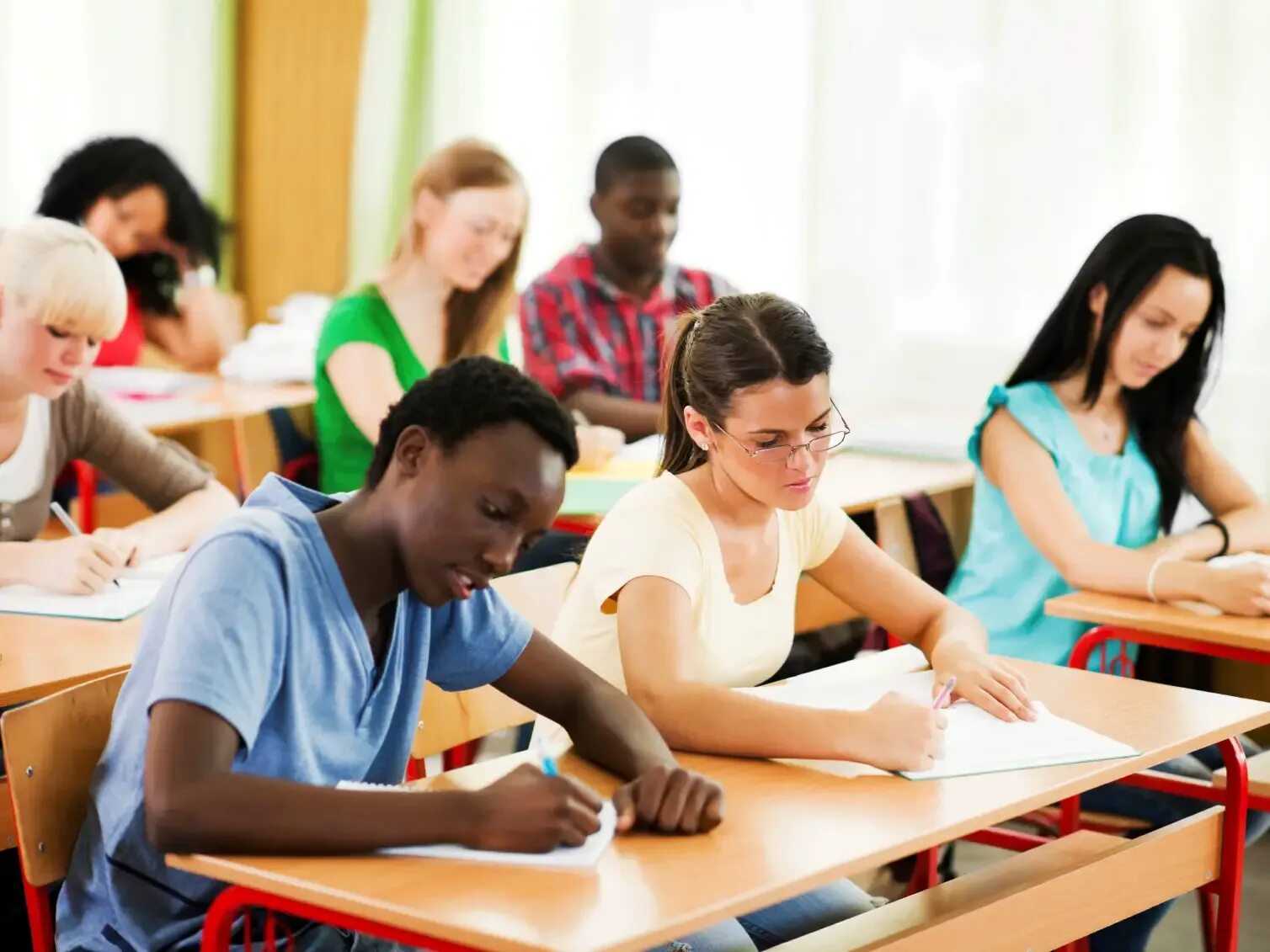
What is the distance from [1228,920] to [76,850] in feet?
4.31

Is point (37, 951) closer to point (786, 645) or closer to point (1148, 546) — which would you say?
point (786, 645)

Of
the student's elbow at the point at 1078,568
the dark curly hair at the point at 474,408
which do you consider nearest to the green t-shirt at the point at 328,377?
the student's elbow at the point at 1078,568

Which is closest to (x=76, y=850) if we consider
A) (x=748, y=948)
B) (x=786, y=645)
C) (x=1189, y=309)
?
(x=748, y=948)

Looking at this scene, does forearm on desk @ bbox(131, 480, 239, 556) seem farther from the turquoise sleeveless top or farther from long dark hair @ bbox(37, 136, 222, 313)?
long dark hair @ bbox(37, 136, 222, 313)

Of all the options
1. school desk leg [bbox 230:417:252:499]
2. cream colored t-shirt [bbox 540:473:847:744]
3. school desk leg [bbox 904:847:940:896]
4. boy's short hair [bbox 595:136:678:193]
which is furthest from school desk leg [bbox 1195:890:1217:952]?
school desk leg [bbox 230:417:252:499]

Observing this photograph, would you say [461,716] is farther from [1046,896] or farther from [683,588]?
[1046,896]

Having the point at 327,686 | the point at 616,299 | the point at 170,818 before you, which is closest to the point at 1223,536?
the point at 616,299

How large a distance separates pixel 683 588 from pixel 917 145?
240cm

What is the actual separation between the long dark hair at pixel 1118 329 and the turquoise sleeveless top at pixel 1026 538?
0.04 m

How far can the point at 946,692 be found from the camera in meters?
1.90

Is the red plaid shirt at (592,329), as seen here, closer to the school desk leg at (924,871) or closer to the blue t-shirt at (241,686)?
the school desk leg at (924,871)

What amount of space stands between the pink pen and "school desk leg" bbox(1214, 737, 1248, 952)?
1.11ft

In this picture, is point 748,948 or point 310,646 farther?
point 748,948

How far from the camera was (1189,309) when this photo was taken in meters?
2.76
